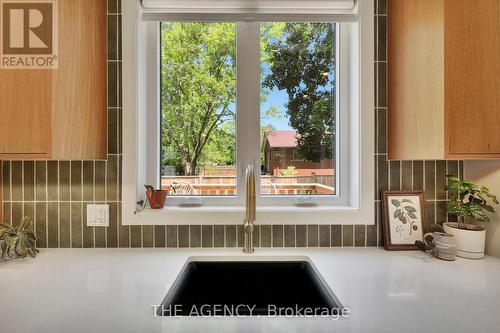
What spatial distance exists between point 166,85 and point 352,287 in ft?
4.44

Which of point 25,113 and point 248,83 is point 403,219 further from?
point 25,113

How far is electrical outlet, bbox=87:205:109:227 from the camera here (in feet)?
4.69

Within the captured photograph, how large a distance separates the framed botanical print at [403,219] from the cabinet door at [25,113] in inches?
61.9

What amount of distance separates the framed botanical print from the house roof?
546 mm

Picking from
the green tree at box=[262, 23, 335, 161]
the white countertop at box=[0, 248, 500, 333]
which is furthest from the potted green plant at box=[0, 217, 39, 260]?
the green tree at box=[262, 23, 335, 161]

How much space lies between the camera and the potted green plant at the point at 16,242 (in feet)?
4.00

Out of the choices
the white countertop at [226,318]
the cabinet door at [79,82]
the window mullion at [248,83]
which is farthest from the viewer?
the window mullion at [248,83]

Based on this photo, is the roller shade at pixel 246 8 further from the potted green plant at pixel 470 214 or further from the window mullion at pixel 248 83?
the potted green plant at pixel 470 214

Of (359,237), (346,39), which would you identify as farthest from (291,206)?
(346,39)

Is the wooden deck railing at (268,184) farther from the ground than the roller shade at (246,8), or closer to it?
closer to it

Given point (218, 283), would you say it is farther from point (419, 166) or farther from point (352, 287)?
point (419, 166)

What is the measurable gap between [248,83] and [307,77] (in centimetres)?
34

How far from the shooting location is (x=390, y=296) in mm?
908

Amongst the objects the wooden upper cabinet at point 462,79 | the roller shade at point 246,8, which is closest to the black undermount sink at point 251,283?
the wooden upper cabinet at point 462,79
